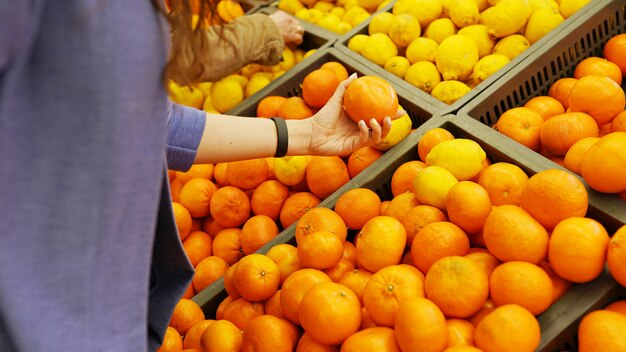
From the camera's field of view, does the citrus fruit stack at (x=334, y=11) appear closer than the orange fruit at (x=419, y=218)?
No

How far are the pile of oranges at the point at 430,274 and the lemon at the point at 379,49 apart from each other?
983 mm

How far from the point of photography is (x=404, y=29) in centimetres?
265

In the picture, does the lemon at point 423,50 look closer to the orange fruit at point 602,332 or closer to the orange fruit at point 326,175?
the orange fruit at point 326,175

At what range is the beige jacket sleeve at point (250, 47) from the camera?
108 inches

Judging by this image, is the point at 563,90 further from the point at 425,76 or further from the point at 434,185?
the point at 434,185

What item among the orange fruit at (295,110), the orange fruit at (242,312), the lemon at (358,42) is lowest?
the orange fruit at (242,312)

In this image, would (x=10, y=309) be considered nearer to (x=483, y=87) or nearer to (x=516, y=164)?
(x=516, y=164)

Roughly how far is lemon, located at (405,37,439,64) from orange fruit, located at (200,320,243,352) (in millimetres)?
1531

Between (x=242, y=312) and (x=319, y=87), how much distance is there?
43.5 inches

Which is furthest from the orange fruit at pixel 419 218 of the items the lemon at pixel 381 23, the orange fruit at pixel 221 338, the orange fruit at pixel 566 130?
the lemon at pixel 381 23

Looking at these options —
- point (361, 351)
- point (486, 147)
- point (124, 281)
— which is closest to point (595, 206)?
point (486, 147)

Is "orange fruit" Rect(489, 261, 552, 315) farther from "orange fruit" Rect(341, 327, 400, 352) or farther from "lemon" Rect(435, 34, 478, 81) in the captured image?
"lemon" Rect(435, 34, 478, 81)

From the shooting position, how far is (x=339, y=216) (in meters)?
1.93

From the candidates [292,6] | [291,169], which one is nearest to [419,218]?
[291,169]
